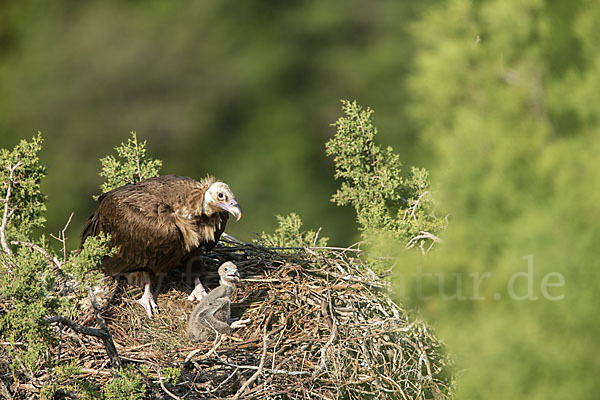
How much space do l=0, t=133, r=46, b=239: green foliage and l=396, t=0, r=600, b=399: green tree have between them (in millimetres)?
2810

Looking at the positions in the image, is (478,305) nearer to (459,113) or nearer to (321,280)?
(459,113)

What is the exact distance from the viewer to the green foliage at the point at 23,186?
13.4 ft

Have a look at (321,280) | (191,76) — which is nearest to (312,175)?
(191,76)

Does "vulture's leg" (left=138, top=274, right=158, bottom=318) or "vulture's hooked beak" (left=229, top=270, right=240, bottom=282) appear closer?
"vulture's hooked beak" (left=229, top=270, right=240, bottom=282)

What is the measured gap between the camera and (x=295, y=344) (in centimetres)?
420

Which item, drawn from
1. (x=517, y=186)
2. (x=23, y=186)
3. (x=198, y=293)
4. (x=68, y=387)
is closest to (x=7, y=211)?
(x=23, y=186)

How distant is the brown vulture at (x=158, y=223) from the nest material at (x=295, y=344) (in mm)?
241

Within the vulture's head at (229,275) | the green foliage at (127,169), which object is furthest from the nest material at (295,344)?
the green foliage at (127,169)

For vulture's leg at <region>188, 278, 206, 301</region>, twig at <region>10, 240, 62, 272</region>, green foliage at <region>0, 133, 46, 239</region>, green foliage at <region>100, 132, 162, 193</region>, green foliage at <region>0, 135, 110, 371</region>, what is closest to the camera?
green foliage at <region>0, 135, 110, 371</region>

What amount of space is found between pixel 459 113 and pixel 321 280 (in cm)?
270

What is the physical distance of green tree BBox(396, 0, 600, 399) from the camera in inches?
70.6

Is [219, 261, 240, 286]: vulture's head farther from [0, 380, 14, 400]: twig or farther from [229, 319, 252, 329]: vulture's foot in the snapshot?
[0, 380, 14, 400]: twig

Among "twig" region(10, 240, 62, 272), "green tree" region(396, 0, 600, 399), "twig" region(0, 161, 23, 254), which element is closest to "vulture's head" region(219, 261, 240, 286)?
"twig" region(10, 240, 62, 272)

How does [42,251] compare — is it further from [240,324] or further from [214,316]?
[240,324]
